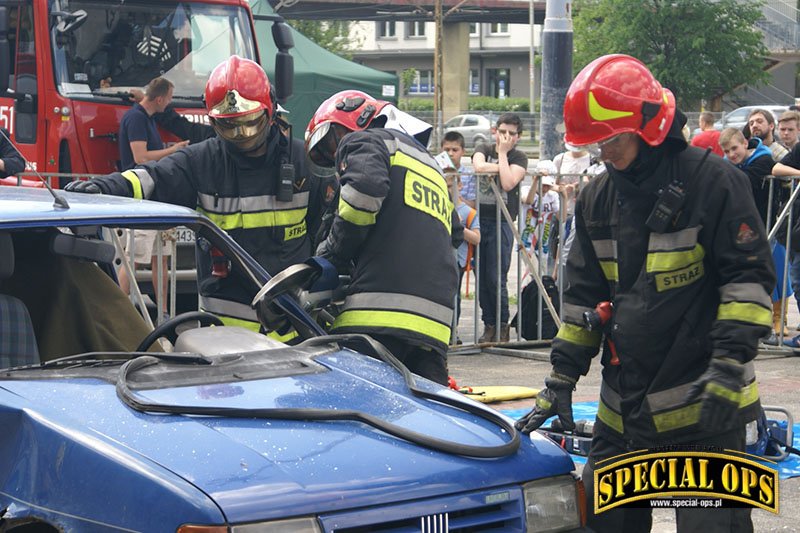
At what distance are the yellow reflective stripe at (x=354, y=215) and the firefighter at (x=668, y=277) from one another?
99cm

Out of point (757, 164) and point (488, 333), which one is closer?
point (757, 164)

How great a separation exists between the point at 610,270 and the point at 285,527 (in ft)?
4.87

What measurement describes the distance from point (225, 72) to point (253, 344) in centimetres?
154

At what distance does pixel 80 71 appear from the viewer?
391 inches

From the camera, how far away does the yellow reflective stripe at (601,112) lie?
3.66 m

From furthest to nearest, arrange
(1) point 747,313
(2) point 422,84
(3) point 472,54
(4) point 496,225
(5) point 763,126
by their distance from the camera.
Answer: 1. (2) point 422,84
2. (3) point 472,54
3. (5) point 763,126
4. (4) point 496,225
5. (1) point 747,313

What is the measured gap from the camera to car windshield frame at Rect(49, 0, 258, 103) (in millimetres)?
9906

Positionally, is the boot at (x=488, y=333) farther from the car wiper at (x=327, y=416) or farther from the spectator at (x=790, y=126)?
the car wiper at (x=327, y=416)

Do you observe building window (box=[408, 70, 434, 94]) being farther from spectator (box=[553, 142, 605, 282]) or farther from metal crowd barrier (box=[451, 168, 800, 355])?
metal crowd barrier (box=[451, 168, 800, 355])

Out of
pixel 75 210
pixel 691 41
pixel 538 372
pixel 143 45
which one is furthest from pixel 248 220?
pixel 691 41

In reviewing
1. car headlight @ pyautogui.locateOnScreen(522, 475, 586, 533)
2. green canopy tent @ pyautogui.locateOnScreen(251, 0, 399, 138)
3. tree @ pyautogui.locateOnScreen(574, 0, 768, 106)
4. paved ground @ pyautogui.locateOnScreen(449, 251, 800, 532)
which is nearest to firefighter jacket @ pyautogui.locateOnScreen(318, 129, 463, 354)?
car headlight @ pyautogui.locateOnScreen(522, 475, 586, 533)

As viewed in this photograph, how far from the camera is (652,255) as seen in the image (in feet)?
12.1

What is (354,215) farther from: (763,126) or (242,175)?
(763,126)

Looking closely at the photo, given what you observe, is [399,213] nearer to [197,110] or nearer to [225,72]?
[225,72]
